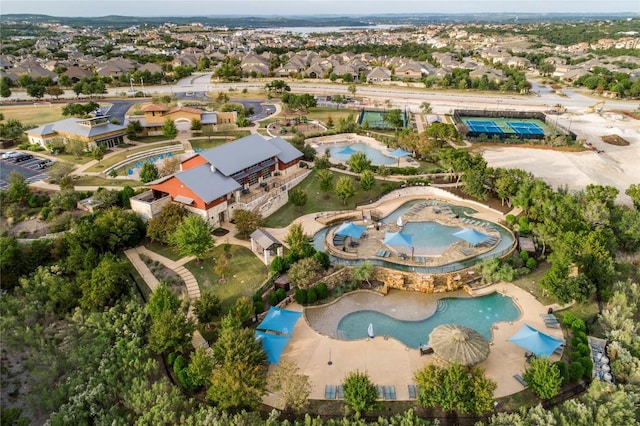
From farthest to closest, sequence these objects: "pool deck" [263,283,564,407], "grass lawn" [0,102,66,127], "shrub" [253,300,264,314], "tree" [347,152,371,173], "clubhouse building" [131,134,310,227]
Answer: "grass lawn" [0,102,66,127] < "tree" [347,152,371,173] < "clubhouse building" [131,134,310,227] < "shrub" [253,300,264,314] < "pool deck" [263,283,564,407]

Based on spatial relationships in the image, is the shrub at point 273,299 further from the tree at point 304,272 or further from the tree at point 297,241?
the tree at point 297,241

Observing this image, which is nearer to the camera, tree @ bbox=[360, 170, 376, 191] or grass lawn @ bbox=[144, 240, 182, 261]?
grass lawn @ bbox=[144, 240, 182, 261]

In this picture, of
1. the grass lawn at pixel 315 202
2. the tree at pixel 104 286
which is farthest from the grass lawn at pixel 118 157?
the tree at pixel 104 286

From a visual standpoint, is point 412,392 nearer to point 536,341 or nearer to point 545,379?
point 545,379

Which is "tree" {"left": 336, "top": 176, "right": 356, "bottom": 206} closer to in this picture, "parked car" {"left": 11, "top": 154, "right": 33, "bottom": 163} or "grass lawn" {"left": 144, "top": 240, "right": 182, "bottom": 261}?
"grass lawn" {"left": 144, "top": 240, "right": 182, "bottom": 261}

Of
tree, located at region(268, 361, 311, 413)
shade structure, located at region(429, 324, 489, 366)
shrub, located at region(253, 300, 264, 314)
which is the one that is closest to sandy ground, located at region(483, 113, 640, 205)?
shade structure, located at region(429, 324, 489, 366)

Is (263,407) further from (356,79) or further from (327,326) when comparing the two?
(356,79)
